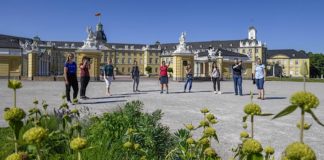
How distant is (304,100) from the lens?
3.03 ft

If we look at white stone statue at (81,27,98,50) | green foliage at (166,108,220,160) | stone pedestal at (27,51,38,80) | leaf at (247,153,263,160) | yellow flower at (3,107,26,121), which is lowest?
green foliage at (166,108,220,160)

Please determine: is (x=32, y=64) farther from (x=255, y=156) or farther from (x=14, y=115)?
(x=255, y=156)

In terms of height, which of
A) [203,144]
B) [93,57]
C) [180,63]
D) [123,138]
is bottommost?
[123,138]

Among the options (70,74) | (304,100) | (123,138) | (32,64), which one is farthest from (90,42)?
(304,100)

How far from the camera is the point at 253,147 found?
112 centimetres

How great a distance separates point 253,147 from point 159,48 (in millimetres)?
128765

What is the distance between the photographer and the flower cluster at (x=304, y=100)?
90 cm

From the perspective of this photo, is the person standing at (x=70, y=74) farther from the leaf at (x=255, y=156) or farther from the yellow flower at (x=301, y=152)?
the yellow flower at (x=301, y=152)

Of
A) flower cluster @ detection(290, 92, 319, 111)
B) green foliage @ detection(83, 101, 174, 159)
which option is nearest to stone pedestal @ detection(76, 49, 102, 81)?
green foliage @ detection(83, 101, 174, 159)

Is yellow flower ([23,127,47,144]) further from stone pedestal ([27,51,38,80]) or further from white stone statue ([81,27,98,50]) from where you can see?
stone pedestal ([27,51,38,80])

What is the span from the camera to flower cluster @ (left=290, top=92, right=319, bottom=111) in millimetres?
902

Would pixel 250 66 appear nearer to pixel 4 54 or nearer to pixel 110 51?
pixel 4 54

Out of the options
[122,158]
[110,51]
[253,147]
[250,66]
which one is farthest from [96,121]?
[110,51]

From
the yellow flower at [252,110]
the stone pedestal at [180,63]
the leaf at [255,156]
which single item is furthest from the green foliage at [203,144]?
the stone pedestal at [180,63]
